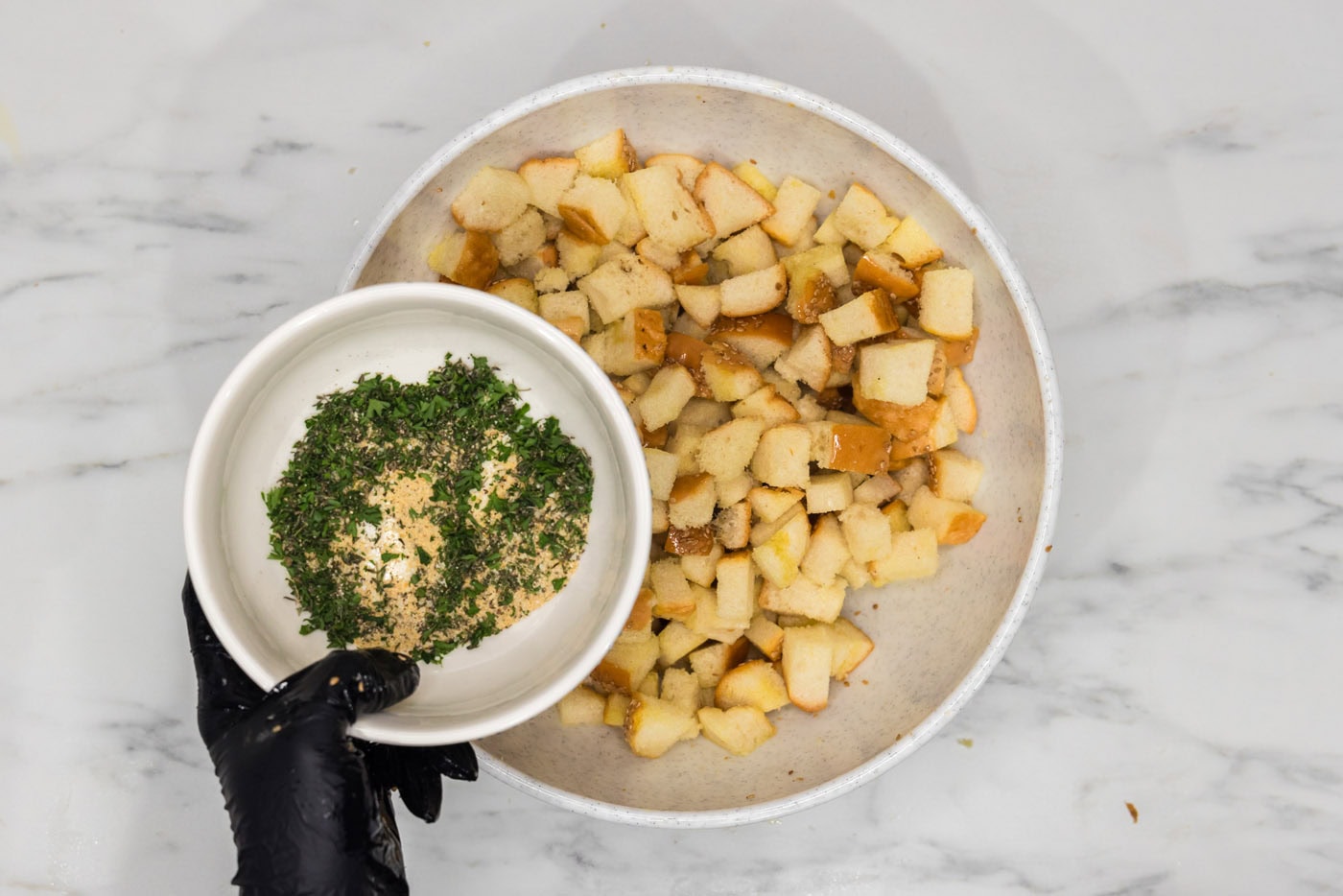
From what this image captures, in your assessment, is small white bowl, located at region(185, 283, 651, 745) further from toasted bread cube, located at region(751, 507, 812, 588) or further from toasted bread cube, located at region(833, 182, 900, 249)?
toasted bread cube, located at region(833, 182, 900, 249)

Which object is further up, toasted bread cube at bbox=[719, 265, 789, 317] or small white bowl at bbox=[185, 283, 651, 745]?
toasted bread cube at bbox=[719, 265, 789, 317]

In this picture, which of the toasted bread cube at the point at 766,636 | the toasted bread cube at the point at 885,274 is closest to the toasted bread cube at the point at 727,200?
the toasted bread cube at the point at 885,274

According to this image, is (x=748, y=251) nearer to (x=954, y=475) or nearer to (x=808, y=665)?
(x=954, y=475)

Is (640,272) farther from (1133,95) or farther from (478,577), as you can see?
(1133,95)

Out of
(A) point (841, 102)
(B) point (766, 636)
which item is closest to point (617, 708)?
(B) point (766, 636)

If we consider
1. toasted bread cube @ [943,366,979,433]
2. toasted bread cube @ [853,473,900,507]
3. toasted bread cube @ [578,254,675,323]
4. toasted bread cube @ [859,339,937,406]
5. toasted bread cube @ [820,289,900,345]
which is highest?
toasted bread cube @ [578,254,675,323]

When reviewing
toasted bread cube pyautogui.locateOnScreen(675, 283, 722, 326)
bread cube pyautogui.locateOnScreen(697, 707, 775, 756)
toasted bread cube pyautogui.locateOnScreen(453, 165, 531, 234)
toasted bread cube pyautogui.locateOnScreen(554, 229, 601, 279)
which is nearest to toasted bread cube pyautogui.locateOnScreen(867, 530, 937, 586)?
bread cube pyautogui.locateOnScreen(697, 707, 775, 756)

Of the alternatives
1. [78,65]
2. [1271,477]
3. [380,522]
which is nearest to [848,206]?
[380,522]

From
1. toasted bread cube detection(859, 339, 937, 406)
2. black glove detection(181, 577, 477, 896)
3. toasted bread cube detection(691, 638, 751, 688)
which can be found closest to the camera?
black glove detection(181, 577, 477, 896)
